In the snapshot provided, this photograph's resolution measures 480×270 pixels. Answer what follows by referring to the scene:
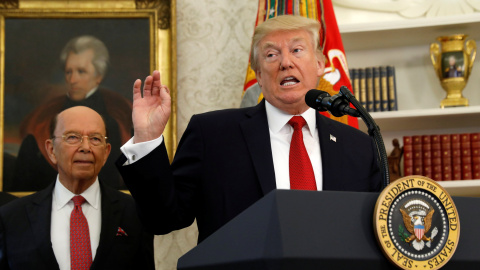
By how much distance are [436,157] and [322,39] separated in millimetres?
983

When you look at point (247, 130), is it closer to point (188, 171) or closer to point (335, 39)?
point (188, 171)

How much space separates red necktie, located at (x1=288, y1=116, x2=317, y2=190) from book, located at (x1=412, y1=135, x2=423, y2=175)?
6.42ft

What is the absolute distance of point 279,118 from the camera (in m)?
2.07

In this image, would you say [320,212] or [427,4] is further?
[427,4]

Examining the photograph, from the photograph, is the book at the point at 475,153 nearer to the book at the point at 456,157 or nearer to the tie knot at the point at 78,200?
the book at the point at 456,157

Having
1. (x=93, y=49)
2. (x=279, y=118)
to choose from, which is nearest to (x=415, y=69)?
(x=93, y=49)

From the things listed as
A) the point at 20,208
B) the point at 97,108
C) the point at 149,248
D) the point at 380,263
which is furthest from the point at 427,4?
the point at 380,263

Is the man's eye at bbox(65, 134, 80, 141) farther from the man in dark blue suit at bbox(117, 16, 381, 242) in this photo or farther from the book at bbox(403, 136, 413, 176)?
the book at bbox(403, 136, 413, 176)

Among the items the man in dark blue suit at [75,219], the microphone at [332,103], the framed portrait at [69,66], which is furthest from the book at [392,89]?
the microphone at [332,103]

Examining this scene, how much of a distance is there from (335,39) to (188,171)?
1881 mm

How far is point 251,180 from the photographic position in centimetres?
192

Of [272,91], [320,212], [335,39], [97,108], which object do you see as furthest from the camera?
[97,108]

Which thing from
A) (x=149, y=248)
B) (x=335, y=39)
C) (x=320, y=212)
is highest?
(x=335, y=39)

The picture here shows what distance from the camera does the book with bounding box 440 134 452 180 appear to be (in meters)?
3.72
